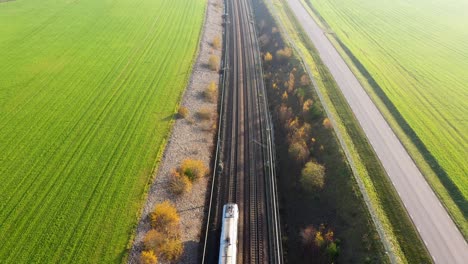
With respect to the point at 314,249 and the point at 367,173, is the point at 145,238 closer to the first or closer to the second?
the point at 314,249

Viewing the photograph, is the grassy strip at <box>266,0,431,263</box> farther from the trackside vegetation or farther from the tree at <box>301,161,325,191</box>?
the tree at <box>301,161,325,191</box>

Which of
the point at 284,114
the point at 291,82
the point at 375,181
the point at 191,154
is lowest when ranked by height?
the point at 191,154

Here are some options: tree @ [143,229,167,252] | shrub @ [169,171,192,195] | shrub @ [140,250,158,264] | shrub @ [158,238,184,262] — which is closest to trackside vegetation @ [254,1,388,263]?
shrub @ [158,238,184,262]

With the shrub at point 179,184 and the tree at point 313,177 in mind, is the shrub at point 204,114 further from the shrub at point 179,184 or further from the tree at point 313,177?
the tree at point 313,177

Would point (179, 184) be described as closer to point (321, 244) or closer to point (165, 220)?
point (165, 220)

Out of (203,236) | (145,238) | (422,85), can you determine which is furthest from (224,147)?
(422,85)

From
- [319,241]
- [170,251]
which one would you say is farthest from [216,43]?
[319,241]
